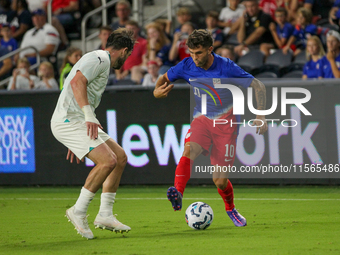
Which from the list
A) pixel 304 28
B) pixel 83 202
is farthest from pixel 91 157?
pixel 304 28

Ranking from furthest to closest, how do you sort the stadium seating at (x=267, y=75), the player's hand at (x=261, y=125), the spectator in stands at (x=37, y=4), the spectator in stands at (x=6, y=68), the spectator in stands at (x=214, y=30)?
1. the spectator in stands at (x=37, y=4)
2. the spectator in stands at (x=6, y=68)
3. the spectator in stands at (x=214, y=30)
4. the stadium seating at (x=267, y=75)
5. the player's hand at (x=261, y=125)

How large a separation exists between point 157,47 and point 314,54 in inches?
143

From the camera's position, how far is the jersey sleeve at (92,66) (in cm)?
536

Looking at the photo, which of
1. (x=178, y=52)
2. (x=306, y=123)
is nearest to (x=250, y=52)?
(x=178, y=52)

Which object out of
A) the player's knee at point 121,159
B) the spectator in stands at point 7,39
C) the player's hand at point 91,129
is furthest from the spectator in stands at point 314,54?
the spectator in stands at point 7,39

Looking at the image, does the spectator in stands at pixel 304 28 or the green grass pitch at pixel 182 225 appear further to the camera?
the spectator in stands at pixel 304 28

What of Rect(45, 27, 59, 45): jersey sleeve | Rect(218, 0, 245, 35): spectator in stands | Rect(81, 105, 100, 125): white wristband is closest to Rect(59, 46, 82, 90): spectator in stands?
Rect(45, 27, 59, 45): jersey sleeve

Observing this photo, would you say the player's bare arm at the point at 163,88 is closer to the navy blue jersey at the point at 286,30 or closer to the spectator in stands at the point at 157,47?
the spectator in stands at the point at 157,47

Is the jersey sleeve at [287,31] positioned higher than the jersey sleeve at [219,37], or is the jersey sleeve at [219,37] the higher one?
the jersey sleeve at [287,31]

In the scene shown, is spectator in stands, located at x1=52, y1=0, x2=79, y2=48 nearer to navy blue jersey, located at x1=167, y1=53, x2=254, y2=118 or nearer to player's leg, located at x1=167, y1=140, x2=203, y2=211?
navy blue jersey, located at x1=167, y1=53, x2=254, y2=118

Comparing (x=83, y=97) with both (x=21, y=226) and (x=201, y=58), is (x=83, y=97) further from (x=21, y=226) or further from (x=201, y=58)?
(x=21, y=226)

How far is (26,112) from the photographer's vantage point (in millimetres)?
10680

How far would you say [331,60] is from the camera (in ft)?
34.6

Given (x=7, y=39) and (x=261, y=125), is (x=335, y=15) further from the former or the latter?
(x=7, y=39)
